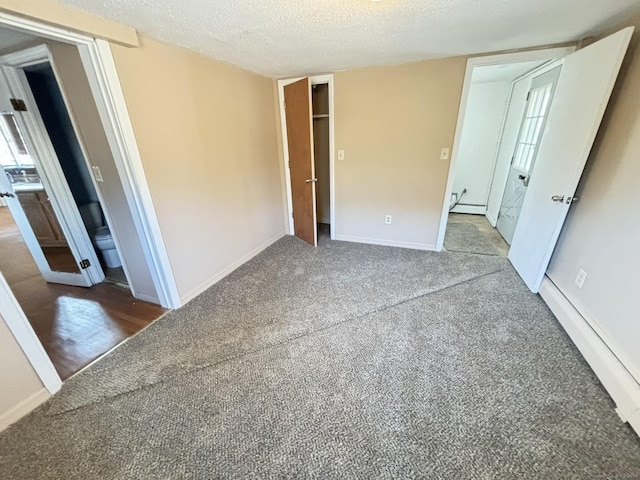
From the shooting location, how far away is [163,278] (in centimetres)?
211

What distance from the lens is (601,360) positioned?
4.93 feet

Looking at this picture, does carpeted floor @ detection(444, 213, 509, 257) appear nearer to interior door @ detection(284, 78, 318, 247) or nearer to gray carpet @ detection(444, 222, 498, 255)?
gray carpet @ detection(444, 222, 498, 255)

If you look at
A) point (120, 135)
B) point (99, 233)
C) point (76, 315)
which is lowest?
point (76, 315)

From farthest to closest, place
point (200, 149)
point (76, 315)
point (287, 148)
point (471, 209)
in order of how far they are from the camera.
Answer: point (471, 209) < point (287, 148) < point (200, 149) < point (76, 315)

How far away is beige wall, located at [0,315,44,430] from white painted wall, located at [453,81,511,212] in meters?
5.01

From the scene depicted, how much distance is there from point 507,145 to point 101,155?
4.86 meters

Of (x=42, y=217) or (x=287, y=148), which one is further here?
(x=287, y=148)

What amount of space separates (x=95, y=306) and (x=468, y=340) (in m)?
3.13

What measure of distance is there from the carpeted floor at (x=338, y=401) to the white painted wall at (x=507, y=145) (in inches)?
85.6

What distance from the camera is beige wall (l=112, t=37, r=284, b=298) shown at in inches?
72.4

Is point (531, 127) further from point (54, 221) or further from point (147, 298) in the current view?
point (54, 221)

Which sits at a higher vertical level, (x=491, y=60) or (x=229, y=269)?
(x=491, y=60)

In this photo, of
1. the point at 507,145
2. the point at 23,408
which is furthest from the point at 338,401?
the point at 507,145

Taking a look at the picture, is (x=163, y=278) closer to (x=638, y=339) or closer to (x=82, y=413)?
(x=82, y=413)
